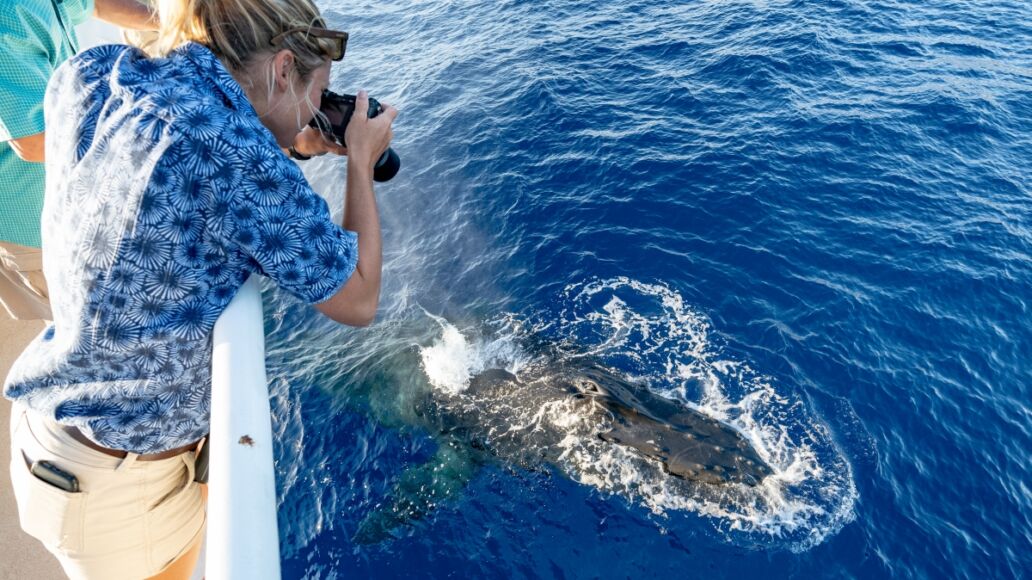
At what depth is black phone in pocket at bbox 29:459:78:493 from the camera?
2.62 metres

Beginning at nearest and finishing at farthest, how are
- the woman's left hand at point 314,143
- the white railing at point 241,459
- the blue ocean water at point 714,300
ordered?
the white railing at point 241,459
the woman's left hand at point 314,143
the blue ocean water at point 714,300

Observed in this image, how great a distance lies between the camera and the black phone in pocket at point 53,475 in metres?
2.62

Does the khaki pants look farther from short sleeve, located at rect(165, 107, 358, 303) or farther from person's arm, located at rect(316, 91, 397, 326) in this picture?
short sleeve, located at rect(165, 107, 358, 303)

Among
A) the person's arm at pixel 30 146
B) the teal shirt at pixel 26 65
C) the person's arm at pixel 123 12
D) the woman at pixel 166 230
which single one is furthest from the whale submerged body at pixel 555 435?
the person's arm at pixel 123 12

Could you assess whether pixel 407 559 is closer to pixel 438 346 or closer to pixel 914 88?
pixel 438 346

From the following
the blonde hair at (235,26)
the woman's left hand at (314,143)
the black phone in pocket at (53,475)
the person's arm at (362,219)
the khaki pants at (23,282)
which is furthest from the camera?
the khaki pants at (23,282)

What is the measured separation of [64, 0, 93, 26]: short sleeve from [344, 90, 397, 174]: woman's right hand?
91.3 inches

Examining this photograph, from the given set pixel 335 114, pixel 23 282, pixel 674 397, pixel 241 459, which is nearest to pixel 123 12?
pixel 23 282

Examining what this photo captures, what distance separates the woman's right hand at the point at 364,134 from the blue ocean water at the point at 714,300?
6356 mm

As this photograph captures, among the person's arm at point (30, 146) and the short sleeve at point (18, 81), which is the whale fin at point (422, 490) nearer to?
the person's arm at point (30, 146)

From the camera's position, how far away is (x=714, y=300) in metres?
10.9

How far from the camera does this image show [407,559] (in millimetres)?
7785

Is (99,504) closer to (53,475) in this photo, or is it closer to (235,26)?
(53,475)

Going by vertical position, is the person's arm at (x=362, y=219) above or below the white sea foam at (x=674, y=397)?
above
